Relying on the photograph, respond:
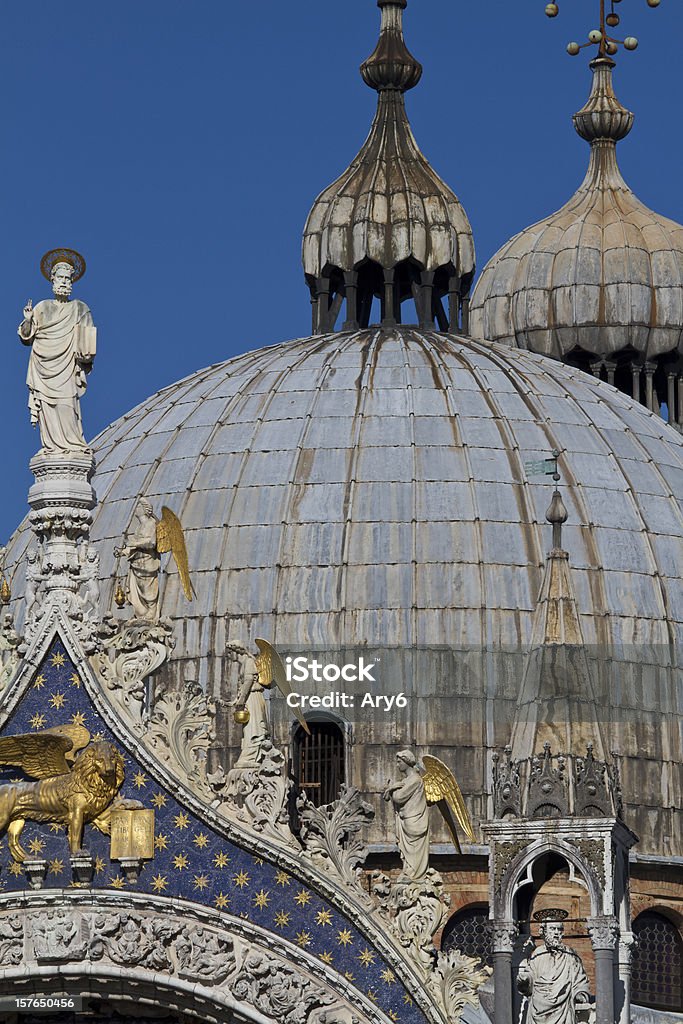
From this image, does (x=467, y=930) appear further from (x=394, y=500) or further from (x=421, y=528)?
(x=394, y=500)

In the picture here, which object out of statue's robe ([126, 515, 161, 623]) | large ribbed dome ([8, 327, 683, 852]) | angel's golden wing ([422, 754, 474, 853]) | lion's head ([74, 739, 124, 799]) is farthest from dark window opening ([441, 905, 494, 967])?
lion's head ([74, 739, 124, 799])

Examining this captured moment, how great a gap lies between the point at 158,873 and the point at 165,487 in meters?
18.6

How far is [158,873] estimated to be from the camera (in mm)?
49844

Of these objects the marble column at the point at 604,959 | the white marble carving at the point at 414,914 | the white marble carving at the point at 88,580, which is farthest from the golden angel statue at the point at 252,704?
the marble column at the point at 604,959

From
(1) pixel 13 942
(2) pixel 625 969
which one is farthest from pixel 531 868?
(1) pixel 13 942

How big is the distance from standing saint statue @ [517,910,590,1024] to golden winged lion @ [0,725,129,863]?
17.3ft

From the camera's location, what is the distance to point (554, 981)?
161ft

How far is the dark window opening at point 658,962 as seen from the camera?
6269cm

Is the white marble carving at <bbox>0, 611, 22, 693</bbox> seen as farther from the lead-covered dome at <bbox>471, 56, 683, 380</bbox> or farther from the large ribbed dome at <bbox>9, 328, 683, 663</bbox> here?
the lead-covered dome at <bbox>471, 56, 683, 380</bbox>

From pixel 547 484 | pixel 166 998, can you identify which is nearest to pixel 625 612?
pixel 547 484

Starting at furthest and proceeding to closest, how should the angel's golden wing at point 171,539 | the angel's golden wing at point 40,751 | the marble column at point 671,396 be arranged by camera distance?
the marble column at point 671,396, the angel's golden wing at point 171,539, the angel's golden wing at point 40,751

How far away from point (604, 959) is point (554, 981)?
0.72 m

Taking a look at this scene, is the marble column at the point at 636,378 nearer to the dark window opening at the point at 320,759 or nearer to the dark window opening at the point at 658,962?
the dark window opening at the point at 320,759

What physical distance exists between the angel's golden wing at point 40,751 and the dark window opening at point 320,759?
1341cm
